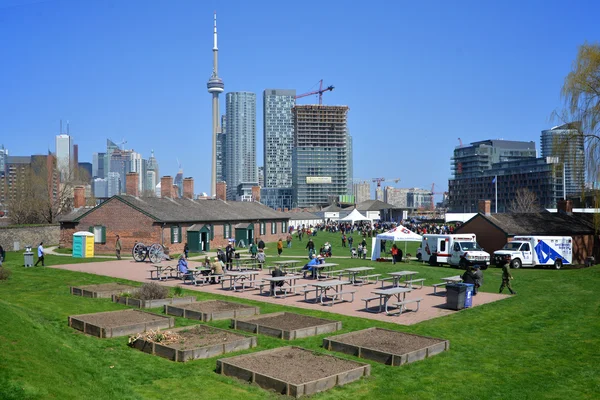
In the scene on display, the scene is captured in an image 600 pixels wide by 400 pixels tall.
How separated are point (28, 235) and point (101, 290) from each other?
31.0m

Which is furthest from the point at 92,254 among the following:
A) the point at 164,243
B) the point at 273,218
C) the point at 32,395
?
the point at 32,395

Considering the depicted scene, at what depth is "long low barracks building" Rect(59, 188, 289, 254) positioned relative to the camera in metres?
43.3

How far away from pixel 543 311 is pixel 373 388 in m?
11.4

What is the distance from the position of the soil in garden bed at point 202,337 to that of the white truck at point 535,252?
2543 cm

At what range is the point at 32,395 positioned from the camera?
8.65 meters

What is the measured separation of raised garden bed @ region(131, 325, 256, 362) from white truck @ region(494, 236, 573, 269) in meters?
25.7

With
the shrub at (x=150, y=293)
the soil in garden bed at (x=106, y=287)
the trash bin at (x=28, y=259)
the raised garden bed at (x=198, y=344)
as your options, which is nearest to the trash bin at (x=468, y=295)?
the raised garden bed at (x=198, y=344)

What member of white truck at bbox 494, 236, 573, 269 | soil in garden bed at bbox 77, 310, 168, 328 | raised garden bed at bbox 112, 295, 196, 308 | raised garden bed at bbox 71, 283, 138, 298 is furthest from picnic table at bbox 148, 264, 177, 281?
white truck at bbox 494, 236, 573, 269

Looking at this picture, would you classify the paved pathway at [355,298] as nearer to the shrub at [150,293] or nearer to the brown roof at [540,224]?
the shrub at [150,293]

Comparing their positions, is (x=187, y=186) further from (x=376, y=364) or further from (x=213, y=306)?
(x=376, y=364)

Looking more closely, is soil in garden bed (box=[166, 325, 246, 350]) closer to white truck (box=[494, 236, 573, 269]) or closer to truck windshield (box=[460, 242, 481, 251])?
truck windshield (box=[460, 242, 481, 251])

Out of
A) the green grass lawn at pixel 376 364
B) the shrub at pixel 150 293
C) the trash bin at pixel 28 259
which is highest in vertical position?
the trash bin at pixel 28 259

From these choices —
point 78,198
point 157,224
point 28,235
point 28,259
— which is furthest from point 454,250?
point 28,235

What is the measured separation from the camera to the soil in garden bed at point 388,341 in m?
14.2
